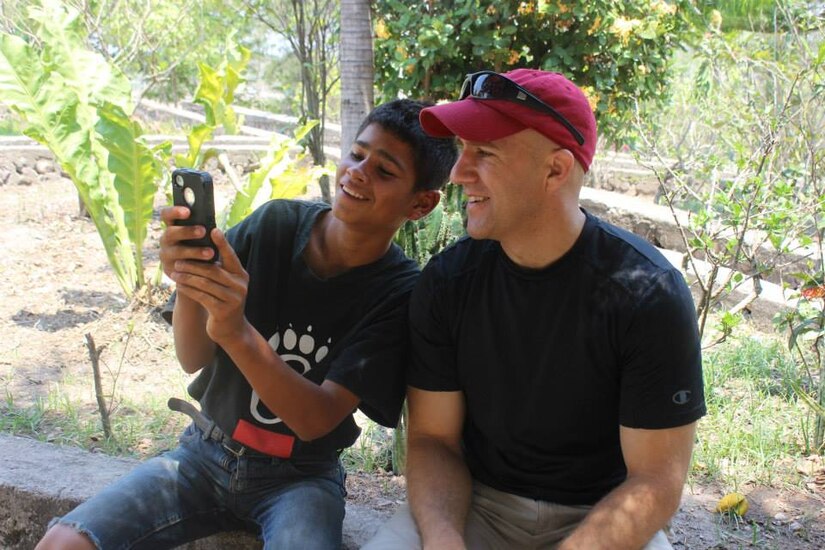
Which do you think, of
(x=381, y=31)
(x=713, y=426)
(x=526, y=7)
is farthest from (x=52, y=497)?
(x=526, y=7)

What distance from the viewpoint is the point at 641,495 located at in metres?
2.11

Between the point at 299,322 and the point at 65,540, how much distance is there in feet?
2.77

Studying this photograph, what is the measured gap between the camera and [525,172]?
7.30 feet

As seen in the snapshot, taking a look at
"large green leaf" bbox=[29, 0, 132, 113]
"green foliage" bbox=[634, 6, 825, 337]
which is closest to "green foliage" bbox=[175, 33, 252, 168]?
"large green leaf" bbox=[29, 0, 132, 113]

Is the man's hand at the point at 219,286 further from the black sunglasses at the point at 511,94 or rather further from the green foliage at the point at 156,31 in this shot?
the green foliage at the point at 156,31

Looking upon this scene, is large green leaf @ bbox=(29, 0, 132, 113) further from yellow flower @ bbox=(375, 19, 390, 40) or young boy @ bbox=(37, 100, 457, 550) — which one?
young boy @ bbox=(37, 100, 457, 550)

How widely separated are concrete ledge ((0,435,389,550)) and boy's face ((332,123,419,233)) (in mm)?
993

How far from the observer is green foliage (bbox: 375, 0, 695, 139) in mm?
5109

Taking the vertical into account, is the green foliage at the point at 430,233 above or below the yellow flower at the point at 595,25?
below

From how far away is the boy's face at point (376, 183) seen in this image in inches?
98.7

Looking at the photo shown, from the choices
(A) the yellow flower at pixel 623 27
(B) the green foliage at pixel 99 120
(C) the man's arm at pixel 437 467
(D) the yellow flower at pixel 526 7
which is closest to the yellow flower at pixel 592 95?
(A) the yellow flower at pixel 623 27

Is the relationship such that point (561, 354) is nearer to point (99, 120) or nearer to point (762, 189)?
point (762, 189)

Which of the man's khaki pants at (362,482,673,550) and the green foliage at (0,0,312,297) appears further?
the green foliage at (0,0,312,297)

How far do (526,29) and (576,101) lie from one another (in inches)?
130
